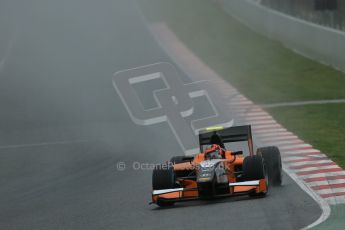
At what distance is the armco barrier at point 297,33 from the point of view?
3503 cm

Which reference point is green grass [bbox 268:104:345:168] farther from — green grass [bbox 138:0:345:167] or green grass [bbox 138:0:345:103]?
green grass [bbox 138:0:345:103]

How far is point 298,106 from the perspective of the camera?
28641mm

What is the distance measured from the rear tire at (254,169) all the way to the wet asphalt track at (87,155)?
33 cm

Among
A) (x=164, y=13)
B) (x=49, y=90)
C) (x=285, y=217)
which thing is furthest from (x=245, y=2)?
(x=285, y=217)

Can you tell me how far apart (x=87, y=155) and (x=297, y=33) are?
20495 millimetres

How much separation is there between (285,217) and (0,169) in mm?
8405

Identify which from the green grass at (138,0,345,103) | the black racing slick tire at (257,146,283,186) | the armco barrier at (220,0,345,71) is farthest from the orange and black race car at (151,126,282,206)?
the armco barrier at (220,0,345,71)

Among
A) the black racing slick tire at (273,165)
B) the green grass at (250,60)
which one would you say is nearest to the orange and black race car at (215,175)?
the black racing slick tire at (273,165)

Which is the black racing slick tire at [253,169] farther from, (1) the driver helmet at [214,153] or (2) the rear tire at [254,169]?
(1) the driver helmet at [214,153]

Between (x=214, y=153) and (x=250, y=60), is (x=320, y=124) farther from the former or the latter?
(x=250, y=60)

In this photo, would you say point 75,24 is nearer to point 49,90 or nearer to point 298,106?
point 49,90

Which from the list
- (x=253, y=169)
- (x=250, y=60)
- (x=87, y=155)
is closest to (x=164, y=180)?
(x=253, y=169)

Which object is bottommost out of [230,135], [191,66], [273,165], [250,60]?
[250,60]

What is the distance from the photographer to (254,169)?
15.7 metres
